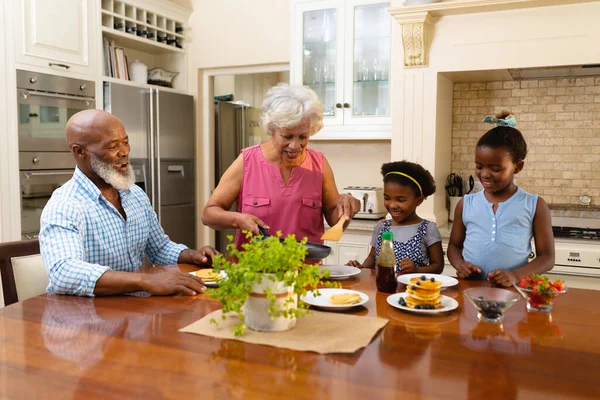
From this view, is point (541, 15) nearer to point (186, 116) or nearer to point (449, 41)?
point (449, 41)

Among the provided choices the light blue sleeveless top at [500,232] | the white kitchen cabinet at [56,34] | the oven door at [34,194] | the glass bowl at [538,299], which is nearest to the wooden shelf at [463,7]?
the light blue sleeveless top at [500,232]

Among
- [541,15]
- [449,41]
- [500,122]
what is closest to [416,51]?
[449,41]

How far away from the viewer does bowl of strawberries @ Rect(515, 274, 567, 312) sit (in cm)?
139

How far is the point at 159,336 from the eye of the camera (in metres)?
1.22

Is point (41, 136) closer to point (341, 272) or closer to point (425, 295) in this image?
point (341, 272)

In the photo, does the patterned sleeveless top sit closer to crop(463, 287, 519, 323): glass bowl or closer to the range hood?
crop(463, 287, 519, 323): glass bowl

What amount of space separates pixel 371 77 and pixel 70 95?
209 cm

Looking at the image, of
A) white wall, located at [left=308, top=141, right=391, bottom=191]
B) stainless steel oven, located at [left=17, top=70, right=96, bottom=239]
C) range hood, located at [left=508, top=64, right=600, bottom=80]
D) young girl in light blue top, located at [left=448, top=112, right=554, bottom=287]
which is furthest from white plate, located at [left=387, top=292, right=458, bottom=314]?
stainless steel oven, located at [left=17, top=70, right=96, bottom=239]

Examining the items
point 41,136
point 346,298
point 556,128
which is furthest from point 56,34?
point 556,128

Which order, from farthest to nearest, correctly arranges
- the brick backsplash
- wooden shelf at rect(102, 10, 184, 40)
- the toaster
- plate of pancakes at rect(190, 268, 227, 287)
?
wooden shelf at rect(102, 10, 184, 40)
the toaster
the brick backsplash
plate of pancakes at rect(190, 268, 227, 287)

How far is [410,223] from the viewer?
2.13 meters

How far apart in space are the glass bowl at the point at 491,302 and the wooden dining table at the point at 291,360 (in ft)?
0.10

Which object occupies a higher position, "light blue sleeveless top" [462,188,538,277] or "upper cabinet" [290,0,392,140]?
"upper cabinet" [290,0,392,140]

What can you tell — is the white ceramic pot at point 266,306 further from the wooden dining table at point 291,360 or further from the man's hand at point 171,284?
the man's hand at point 171,284
